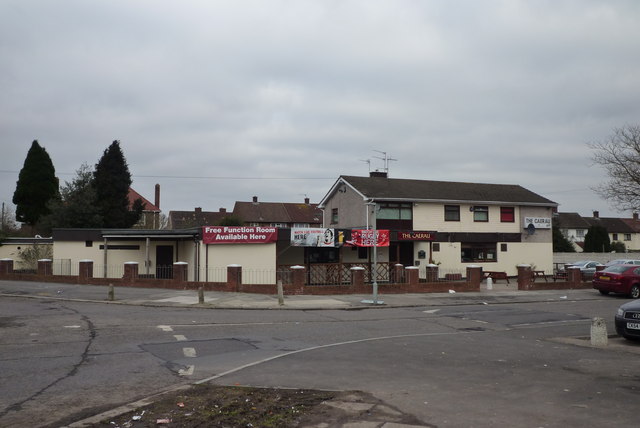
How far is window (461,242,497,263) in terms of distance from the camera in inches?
1421

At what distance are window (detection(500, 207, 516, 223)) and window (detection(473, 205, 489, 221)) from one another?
4.10 feet

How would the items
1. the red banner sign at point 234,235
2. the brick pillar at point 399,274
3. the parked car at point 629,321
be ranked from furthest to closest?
the red banner sign at point 234,235 < the brick pillar at point 399,274 < the parked car at point 629,321

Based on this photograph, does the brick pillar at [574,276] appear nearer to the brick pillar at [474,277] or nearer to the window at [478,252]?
the brick pillar at [474,277]

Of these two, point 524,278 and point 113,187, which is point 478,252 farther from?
point 113,187

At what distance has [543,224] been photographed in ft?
125

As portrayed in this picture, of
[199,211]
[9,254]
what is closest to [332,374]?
[9,254]

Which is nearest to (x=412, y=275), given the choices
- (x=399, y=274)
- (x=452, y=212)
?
(x=399, y=274)

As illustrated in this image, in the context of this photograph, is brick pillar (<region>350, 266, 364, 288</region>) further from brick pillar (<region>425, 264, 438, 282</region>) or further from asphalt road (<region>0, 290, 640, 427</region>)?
asphalt road (<region>0, 290, 640, 427</region>)

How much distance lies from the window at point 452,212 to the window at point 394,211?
8.58 feet

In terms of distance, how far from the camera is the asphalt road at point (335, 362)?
6824 mm

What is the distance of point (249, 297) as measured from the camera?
73.0ft

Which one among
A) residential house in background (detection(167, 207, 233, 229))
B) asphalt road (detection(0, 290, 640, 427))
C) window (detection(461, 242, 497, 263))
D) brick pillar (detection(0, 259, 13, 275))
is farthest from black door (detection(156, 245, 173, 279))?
residential house in background (detection(167, 207, 233, 229))

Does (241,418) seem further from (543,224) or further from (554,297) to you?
(543,224)

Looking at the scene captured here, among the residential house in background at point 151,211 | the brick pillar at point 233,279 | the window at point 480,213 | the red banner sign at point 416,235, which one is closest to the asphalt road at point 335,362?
the brick pillar at point 233,279
